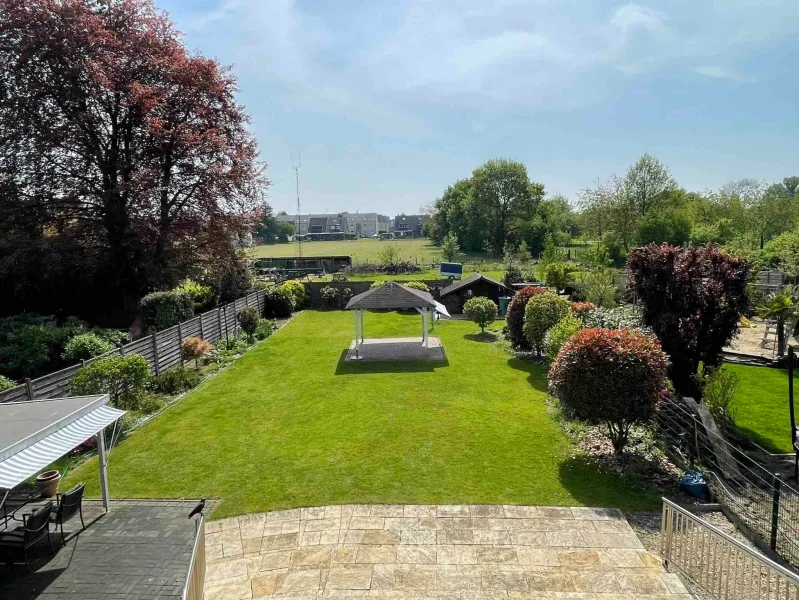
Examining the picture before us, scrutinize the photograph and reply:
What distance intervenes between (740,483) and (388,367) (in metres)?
9.75

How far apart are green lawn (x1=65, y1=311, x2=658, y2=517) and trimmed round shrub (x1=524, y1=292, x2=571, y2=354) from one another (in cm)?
124

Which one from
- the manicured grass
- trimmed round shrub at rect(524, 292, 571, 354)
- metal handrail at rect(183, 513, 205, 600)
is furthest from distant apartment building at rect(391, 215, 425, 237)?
metal handrail at rect(183, 513, 205, 600)

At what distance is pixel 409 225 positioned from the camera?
5896 inches

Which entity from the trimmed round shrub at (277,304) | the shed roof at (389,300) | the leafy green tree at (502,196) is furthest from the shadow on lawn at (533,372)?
the leafy green tree at (502,196)

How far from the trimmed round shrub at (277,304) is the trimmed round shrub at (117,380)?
14.0m

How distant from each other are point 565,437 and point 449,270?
29.8m

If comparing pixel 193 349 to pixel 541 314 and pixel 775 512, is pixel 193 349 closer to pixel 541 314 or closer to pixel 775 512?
pixel 541 314

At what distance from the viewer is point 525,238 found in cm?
5794

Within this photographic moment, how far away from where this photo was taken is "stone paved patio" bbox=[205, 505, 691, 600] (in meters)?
5.36

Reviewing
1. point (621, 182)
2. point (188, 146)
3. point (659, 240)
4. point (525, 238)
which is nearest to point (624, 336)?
point (188, 146)

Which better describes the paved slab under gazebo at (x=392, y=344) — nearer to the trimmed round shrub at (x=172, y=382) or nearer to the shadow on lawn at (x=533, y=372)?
the shadow on lawn at (x=533, y=372)

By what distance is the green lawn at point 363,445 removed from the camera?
304 inches

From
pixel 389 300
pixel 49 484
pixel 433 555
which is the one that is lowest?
pixel 433 555

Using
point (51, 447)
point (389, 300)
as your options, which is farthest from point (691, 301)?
point (51, 447)
